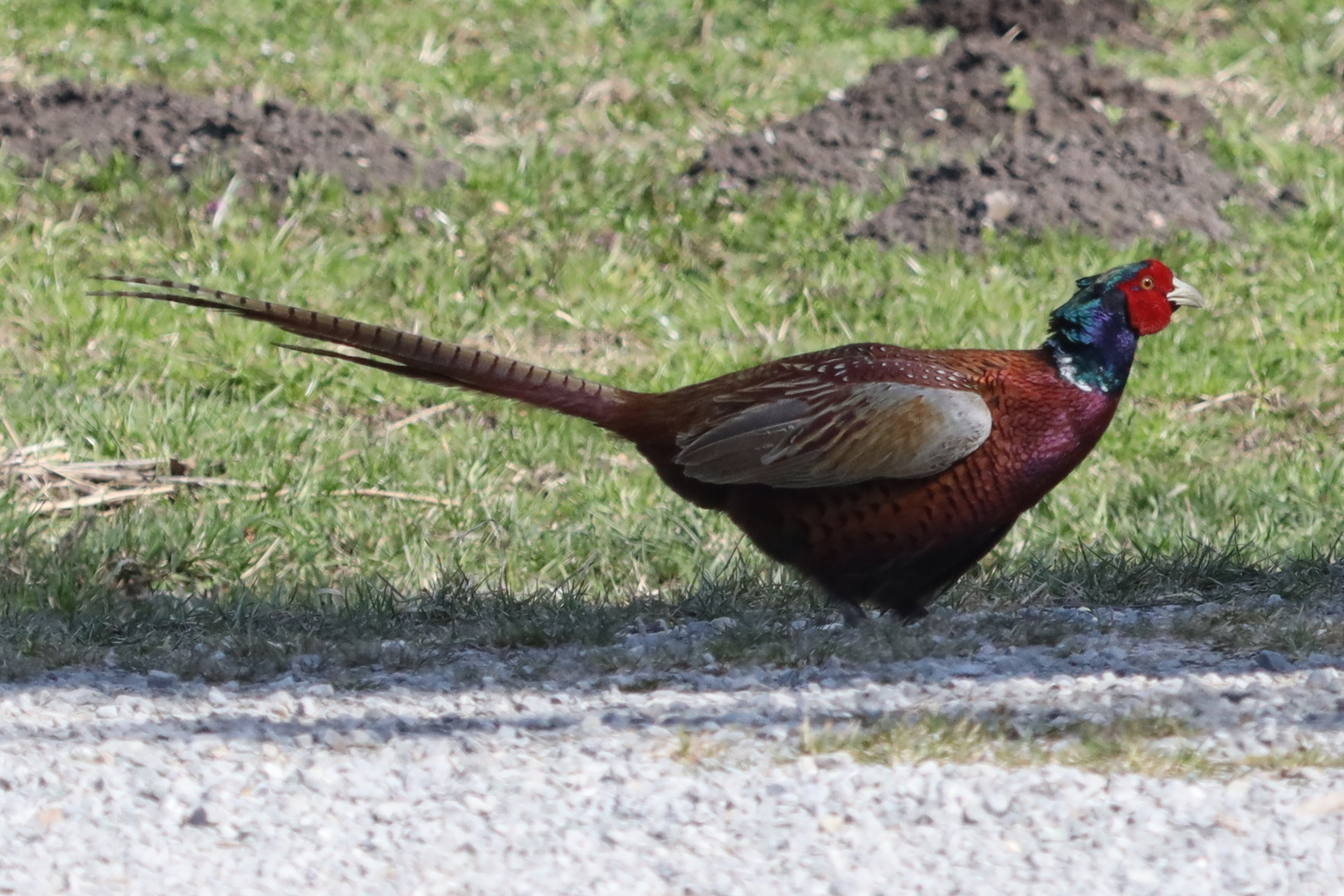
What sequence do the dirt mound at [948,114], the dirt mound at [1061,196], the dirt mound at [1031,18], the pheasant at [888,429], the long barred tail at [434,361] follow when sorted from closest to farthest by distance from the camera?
1. the long barred tail at [434,361]
2. the pheasant at [888,429]
3. the dirt mound at [1061,196]
4. the dirt mound at [948,114]
5. the dirt mound at [1031,18]

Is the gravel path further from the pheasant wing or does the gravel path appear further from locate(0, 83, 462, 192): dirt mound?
locate(0, 83, 462, 192): dirt mound

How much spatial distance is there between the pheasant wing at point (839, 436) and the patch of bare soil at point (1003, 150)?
3.80 metres

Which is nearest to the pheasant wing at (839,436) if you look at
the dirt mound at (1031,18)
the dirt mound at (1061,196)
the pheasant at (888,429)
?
the pheasant at (888,429)

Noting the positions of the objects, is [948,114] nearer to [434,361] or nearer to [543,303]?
[543,303]

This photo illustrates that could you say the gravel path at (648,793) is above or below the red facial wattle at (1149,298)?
below

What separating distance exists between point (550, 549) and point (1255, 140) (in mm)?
5242

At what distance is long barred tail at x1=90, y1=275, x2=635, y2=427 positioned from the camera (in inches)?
177

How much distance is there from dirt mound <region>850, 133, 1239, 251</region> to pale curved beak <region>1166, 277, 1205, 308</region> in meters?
3.54

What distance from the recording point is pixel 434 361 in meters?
4.74

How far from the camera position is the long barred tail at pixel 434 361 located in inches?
177

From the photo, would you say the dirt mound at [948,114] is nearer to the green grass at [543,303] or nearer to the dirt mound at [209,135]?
the green grass at [543,303]

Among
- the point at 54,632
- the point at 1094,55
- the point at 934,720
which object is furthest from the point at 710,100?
the point at 934,720

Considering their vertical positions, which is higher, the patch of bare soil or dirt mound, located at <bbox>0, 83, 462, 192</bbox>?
the patch of bare soil

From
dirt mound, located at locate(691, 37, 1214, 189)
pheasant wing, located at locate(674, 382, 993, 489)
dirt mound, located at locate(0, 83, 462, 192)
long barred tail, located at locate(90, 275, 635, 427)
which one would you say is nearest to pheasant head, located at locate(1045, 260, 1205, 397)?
pheasant wing, located at locate(674, 382, 993, 489)
